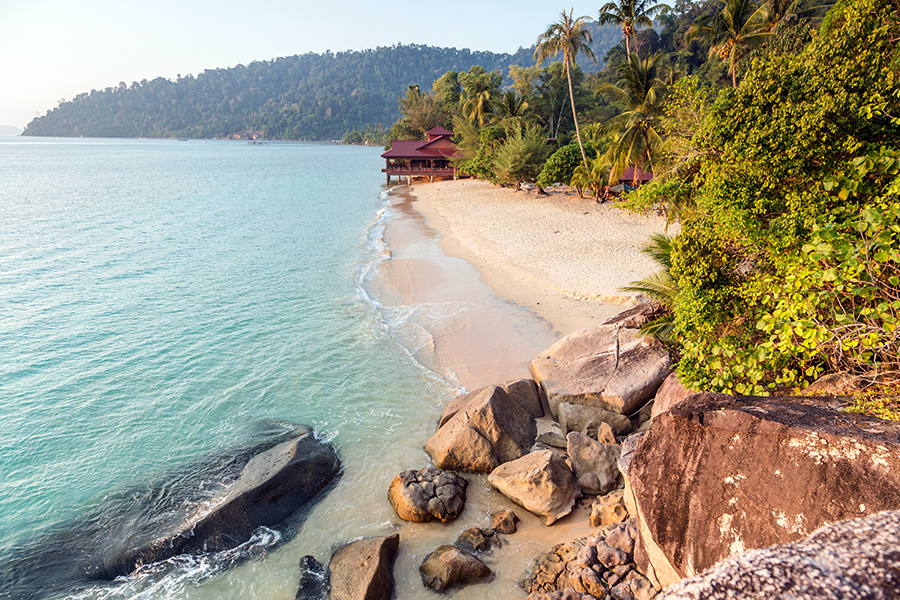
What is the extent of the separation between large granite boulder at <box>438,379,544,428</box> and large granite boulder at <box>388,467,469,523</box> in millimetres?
1781

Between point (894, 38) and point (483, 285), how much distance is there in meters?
13.4

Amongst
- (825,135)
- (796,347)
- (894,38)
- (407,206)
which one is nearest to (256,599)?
(796,347)

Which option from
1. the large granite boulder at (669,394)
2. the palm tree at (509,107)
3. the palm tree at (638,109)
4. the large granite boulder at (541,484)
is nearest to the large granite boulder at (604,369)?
the large granite boulder at (669,394)

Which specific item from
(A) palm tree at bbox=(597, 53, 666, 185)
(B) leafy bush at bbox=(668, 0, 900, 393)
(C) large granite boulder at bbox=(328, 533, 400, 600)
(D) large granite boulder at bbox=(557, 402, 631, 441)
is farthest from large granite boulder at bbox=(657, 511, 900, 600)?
(A) palm tree at bbox=(597, 53, 666, 185)

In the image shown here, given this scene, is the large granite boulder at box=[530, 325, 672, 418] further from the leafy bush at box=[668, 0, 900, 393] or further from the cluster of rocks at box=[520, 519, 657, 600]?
the cluster of rocks at box=[520, 519, 657, 600]

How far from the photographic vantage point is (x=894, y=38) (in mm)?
6582

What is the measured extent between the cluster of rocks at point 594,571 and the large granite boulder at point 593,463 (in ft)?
3.53

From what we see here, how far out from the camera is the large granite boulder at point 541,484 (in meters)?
7.65

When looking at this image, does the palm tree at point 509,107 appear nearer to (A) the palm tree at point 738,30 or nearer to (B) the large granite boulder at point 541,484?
(A) the palm tree at point 738,30

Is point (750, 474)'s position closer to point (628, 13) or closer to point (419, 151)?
point (628, 13)

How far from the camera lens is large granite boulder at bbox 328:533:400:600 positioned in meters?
6.60

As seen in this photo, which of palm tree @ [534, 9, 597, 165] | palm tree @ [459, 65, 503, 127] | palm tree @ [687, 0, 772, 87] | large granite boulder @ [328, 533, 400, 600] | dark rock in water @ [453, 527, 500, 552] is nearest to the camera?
large granite boulder @ [328, 533, 400, 600]

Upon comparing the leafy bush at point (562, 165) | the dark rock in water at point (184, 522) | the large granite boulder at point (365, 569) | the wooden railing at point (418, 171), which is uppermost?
the leafy bush at point (562, 165)

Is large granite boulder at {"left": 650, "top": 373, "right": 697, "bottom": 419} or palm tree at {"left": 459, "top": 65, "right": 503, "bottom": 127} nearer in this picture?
large granite boulder at {"left": 650, "top": 373, "right": 697, "bottom": 419}
